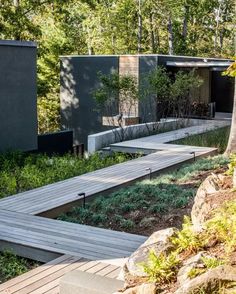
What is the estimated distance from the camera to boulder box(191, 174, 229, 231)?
353cm

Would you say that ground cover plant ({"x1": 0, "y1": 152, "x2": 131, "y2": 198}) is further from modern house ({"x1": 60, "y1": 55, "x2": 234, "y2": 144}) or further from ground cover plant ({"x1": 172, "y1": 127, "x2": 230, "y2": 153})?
modern house ({"x1": 60, "y1": 55, "x2": 234, "y2": 144})

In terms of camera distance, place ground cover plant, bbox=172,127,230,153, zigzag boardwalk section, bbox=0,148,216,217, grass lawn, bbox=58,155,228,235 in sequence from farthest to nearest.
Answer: ground cover plant, bbox=172,127,230,153 < zigzag boardwalk section, bbox=0,148,216,217 < grass lawn, bbox=58,155,228,235

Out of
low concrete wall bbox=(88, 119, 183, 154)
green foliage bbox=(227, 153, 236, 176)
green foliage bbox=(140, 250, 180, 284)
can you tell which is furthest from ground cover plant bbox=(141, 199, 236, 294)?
low concrete wall bbox=(88, 119, 183, 154)

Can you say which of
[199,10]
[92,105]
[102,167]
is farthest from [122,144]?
[199,10]

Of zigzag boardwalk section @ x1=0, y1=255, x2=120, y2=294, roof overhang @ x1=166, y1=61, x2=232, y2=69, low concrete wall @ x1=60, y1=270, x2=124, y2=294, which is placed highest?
roof overhang @ x1=166, y1=61, x2=232, y2=69

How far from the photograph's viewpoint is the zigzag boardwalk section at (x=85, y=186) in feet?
19.2

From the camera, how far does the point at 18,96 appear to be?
442 inches

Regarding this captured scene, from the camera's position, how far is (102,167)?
8828 mm

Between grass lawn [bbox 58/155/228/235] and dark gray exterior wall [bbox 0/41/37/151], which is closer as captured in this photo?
grass lawn [bbox 58/155/228/235]

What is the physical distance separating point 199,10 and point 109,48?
571 centimetres

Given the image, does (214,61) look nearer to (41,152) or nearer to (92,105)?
(92,105)

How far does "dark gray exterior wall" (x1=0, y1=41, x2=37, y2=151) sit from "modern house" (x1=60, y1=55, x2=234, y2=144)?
521 cm

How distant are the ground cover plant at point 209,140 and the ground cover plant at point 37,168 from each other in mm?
1863

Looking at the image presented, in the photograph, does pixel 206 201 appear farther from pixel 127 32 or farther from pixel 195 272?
pixel 127 32
